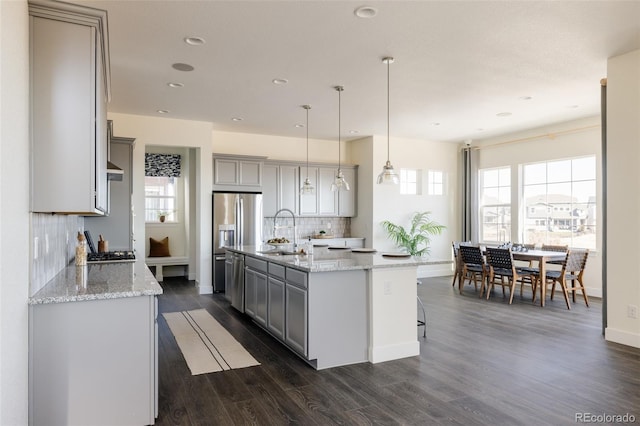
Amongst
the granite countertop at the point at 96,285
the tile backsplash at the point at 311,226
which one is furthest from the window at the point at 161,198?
the granite countertop at the point at 96,285

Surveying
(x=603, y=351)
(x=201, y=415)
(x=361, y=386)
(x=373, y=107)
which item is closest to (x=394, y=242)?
(x=373, y=107)

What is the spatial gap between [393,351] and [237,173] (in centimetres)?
487

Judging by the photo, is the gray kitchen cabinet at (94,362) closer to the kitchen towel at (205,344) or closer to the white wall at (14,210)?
the white wall at (14,210)

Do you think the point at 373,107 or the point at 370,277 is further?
the point at 373,107

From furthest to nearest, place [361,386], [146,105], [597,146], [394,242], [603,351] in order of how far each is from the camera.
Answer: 1. [394,242]
2. [597,146]
3. [146,105]
4. [603,351]
5. [361,386]

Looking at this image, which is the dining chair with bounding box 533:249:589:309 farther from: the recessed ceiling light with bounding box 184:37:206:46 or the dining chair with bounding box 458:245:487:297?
the recessed ceiling light with bounding box 184:37:206:46

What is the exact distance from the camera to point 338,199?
8.98 metres

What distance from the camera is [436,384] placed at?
3283mm

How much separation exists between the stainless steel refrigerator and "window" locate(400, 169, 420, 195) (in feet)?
10.8

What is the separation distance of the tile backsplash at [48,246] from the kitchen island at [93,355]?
116 millimetres

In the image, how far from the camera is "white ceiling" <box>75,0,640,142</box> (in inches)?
136

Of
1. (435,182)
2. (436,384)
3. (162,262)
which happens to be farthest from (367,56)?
(162,262)

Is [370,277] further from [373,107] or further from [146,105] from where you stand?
[146,105]

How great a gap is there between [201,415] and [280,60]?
11.1ft
